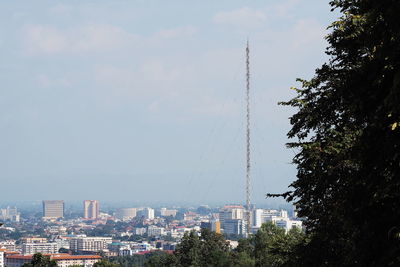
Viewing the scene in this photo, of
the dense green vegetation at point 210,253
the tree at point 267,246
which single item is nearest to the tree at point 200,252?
the dense green vegetation at point 210,253

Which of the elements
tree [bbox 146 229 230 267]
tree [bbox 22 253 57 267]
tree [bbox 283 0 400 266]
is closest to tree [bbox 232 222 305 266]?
tree [bbox 146 229 230 267]

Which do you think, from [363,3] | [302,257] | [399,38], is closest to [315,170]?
[302,257]

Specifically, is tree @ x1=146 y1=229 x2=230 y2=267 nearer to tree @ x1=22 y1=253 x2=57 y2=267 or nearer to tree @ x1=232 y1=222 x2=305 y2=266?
tree @ x1=232 y1=222 x2=305 y2=266

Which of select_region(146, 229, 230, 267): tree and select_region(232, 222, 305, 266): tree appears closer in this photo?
select_region(232, 222, 305, 266): tree

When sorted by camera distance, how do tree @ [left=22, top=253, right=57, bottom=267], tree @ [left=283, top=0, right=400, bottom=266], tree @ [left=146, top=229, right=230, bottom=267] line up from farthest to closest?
tree @ [left=146, top=229, right=230, bottom=267] → tree @ [left=22, top=253, right=57, bottom=267] → tree @ [left=283, top=0, right=400, bottom=266]

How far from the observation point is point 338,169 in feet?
75.2

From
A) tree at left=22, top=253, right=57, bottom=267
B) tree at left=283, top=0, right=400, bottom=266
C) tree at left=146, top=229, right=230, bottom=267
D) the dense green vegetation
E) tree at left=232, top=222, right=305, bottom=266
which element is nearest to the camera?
tree at left=283, top=0, right=400, bottom=266

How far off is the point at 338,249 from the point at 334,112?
4041mm

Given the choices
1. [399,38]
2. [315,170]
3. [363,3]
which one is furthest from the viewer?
[315,170]

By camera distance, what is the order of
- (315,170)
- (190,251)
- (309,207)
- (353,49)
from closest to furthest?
(353,49) → (315,170) → (309,207) → (190,251)

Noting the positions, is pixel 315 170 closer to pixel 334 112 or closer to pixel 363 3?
pixel 334 112

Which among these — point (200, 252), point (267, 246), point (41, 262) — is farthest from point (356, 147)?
point (200, 252)

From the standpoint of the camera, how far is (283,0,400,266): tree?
45.0 feet

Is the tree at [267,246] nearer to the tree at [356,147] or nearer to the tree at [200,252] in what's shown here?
the tree at [200,252]
